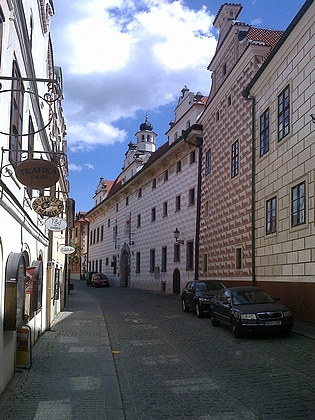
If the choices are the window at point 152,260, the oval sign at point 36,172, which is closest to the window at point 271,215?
the oval sign at point 36,172

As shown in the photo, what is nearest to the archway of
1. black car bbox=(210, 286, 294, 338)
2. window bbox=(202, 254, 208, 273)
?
window bbox=(202, 254, 208, 273)

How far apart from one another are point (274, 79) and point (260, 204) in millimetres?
5248

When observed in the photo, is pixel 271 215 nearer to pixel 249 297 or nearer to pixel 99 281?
pixel 249 297

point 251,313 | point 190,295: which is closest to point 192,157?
point 190,295

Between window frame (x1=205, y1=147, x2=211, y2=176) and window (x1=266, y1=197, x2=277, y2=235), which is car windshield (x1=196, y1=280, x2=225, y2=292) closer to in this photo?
window (x1=266, y1=197, x2=277, y2=235)

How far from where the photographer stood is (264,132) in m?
21.0

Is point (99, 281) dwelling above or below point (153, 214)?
below

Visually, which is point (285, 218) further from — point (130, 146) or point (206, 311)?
point (130, 146)

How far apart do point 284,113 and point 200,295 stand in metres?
8.04

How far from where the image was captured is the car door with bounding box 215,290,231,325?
15.1m

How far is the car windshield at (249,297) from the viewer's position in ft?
49.5

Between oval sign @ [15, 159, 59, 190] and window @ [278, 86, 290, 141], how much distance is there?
1246 centimetres

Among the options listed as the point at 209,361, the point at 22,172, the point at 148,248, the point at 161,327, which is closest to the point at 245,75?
the point at 161,327

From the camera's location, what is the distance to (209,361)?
10.7m
